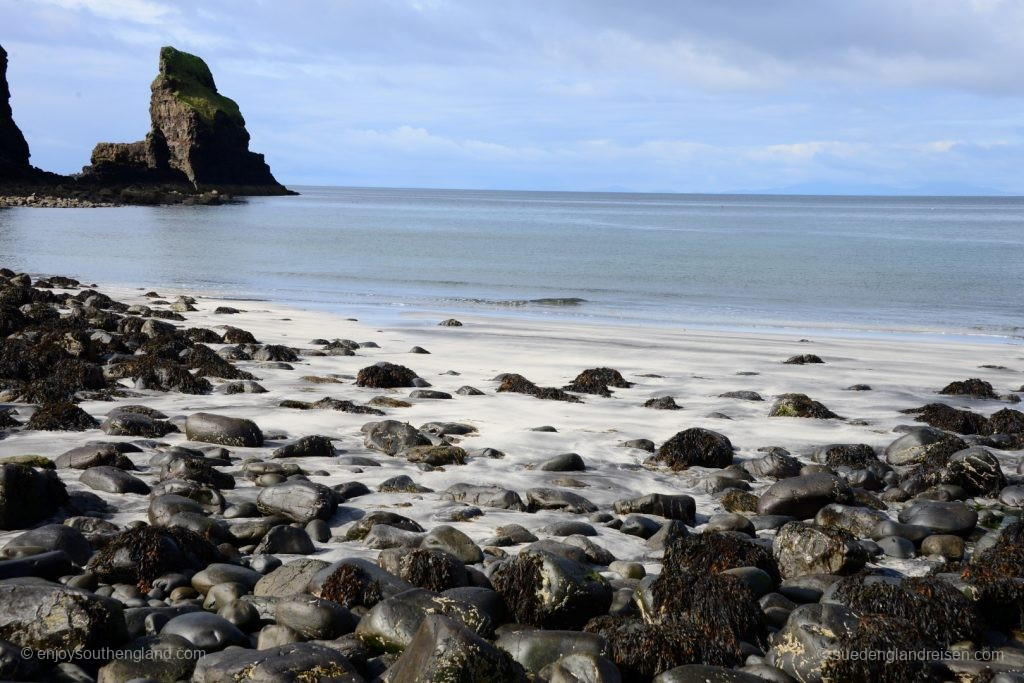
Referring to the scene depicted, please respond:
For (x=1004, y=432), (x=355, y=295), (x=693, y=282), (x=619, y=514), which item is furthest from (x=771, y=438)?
(x=693, y=282)

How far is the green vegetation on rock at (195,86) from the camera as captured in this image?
477ft

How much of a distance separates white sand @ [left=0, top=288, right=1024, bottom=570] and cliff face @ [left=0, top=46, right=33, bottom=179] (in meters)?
109

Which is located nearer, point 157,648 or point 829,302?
point 157,648

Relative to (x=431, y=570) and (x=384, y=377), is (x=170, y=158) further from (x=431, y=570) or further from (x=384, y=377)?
(x=431, y=570)

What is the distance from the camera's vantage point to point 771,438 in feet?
35.0

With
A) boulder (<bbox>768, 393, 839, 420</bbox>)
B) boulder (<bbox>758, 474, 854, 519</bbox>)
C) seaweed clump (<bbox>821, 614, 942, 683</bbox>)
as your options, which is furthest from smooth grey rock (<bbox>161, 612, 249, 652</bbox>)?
boulder (<bbox>768, 393, 839, 420</bbox>)

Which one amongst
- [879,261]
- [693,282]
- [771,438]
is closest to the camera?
[771,438]

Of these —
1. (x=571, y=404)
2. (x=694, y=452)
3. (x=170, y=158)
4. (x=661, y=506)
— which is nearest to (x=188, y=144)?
(x=170, y=158)

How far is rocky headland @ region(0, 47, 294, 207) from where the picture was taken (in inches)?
4528

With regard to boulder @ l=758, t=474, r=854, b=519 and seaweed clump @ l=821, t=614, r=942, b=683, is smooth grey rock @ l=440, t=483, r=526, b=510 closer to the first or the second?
boulder @ l=758, t=474, r=854, b=519

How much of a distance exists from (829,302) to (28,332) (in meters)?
25.3

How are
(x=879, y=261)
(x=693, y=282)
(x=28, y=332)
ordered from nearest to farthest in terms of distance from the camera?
(x=28, y=332), (x=693, y=282), (x=879, y=261)

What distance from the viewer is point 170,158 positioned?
14088cm

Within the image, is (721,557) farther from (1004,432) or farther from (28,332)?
(28,332)
